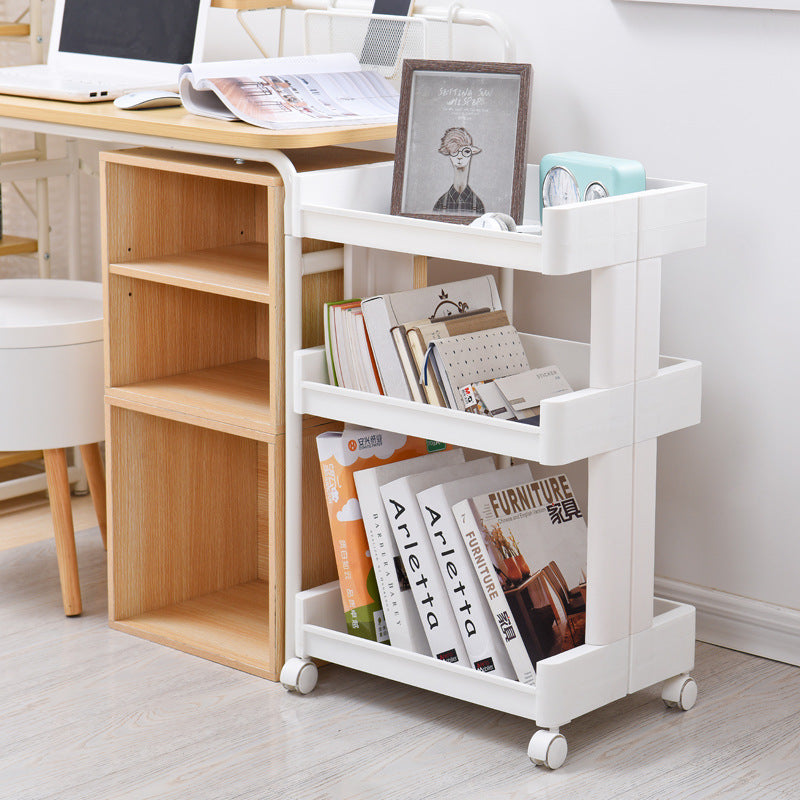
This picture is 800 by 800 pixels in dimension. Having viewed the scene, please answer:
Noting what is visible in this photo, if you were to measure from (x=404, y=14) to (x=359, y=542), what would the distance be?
2.84ft

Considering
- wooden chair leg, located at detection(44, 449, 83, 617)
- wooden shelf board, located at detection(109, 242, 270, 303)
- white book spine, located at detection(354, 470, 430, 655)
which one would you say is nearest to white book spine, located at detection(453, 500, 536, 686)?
white book spine, located at detection(354, 470, 430, 655)

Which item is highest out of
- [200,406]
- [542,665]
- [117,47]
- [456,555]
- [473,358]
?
[117,47]

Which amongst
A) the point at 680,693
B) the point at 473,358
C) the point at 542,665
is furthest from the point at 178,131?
the point at 680,693

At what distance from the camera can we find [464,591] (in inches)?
69.9

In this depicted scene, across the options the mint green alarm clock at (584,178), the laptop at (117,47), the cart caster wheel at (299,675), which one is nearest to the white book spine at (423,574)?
the cart caster wheel at (299,675)

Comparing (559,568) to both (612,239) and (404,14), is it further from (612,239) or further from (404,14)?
(404,14)

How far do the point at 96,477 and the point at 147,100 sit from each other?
0.69 m

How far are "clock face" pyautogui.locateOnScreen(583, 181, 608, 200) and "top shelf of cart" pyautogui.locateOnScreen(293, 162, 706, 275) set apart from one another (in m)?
0.06

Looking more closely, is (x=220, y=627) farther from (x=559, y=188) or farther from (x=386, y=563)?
(x=559, y=188)

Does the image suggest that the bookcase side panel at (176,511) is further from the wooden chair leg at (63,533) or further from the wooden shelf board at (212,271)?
the wooden shelf board at (212,271)

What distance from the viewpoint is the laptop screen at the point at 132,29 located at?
2271 millimetres

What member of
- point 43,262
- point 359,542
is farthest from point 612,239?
point 43,262

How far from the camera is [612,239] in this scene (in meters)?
1.62

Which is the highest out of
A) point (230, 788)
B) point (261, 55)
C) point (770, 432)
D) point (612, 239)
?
point (261, 55)
